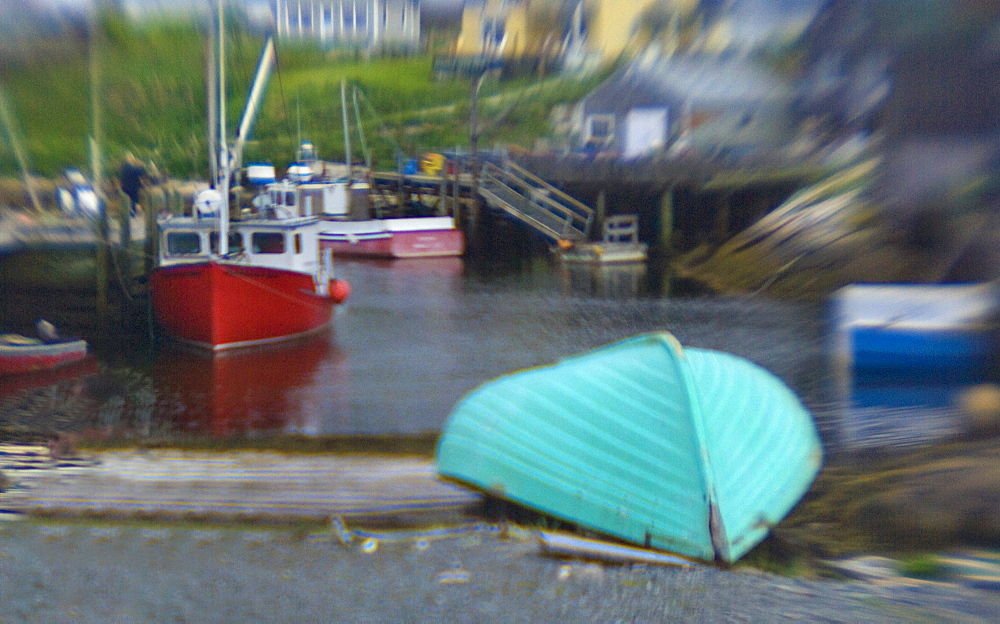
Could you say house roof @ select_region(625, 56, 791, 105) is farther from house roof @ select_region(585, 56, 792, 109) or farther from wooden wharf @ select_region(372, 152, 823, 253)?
wooden wharf @ select_region(372, 152, 823, 253)

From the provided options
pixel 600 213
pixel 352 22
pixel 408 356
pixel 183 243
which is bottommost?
pixel 408 356

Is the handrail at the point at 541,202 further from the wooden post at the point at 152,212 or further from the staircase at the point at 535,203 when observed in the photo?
the wooden post at the point at 152,212

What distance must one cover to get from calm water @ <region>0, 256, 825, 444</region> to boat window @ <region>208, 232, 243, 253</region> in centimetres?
156

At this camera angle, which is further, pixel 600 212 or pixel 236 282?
pixel 600 212

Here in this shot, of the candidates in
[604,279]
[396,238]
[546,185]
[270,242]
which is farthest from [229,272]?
[546,185]

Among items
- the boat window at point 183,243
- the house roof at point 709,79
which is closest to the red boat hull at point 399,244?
the house roof at point 709,79

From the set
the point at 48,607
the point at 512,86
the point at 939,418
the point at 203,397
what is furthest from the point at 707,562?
the point at 512,86

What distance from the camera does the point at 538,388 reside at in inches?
253

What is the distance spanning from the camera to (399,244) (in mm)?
27219

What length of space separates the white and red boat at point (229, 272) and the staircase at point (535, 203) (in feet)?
44.7

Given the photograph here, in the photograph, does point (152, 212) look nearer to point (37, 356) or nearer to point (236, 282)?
point (236, 282)

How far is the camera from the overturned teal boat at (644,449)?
5.36 meters

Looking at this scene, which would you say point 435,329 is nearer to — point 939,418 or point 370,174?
point 939,418

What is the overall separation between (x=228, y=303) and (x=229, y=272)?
469mm
